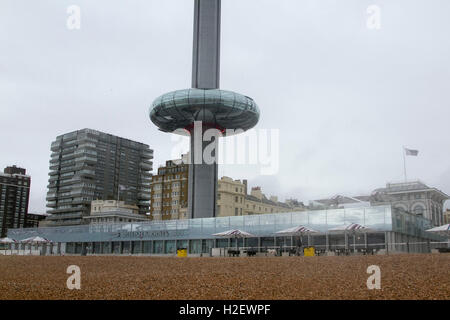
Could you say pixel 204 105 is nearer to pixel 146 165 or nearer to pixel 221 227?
pixel 221 227

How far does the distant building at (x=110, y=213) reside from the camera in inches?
4941

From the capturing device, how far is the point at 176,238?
2334 inches

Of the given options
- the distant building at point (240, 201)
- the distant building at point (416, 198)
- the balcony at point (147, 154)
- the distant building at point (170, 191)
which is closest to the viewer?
the distant building at point (416, 198)

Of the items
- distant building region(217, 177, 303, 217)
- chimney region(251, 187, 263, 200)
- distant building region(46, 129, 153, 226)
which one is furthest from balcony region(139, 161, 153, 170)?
chimney region(251, 187, 263, 200)

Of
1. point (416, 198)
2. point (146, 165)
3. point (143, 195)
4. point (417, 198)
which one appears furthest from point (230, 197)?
point (146, 165)

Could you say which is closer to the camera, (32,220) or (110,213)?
(110,213)

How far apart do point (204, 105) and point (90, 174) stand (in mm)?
91890

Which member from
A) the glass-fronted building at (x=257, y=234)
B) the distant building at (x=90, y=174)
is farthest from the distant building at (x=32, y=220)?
the glass-fronted building at (x=257, y=234)

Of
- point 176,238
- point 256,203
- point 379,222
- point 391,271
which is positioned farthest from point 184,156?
point 391,271

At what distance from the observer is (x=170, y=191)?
4833 inches

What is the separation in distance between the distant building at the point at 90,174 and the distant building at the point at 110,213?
662cm

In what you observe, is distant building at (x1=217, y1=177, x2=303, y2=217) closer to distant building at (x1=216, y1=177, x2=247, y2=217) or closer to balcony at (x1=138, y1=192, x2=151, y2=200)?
distant building at (x1=216, y1=177, x2=247, y2=217)

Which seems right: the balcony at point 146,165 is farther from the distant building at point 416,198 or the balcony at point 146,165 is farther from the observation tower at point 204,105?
the observation tower at point 204,105
